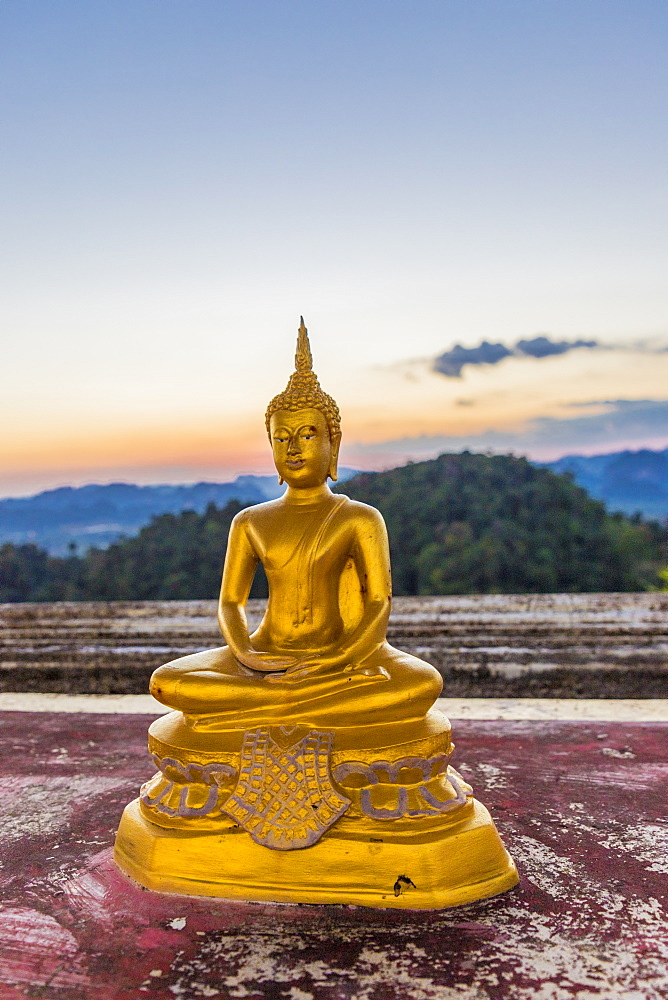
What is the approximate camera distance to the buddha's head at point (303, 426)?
8.94 feet

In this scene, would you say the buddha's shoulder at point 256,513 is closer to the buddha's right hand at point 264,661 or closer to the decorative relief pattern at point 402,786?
the buddha's right hand at point 264,661

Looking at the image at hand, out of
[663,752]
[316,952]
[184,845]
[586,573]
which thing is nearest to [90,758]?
[184,845]

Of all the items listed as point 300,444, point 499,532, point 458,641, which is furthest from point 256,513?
point 499,532

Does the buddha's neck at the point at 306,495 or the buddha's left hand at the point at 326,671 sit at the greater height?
the buddha's neck at the point at 306,495

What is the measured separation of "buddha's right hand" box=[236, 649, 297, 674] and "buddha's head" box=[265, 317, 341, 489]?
2.01 ft

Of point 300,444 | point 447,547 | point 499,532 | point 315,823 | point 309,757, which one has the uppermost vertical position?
point 300,444

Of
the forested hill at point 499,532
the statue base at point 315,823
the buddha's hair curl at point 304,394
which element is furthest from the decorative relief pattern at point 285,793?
the forested hill at point 499,532

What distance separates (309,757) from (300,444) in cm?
102

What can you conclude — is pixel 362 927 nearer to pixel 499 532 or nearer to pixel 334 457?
pixel 334 457

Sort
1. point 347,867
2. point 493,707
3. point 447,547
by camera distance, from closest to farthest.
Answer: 1. point 347,867
2. point 493,707
3. point 447,547

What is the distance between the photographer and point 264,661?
8.27 ft

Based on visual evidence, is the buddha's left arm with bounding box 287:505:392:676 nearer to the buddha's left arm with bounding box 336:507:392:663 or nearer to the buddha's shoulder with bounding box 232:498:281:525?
the buddha's left arm with bounding box 336:507:392:663

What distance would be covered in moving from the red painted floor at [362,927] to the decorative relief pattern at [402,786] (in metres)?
0.26

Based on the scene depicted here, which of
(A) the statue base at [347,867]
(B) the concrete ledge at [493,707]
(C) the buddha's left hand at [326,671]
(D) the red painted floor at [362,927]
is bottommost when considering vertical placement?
(B) the concrete ledge at [493,707]
